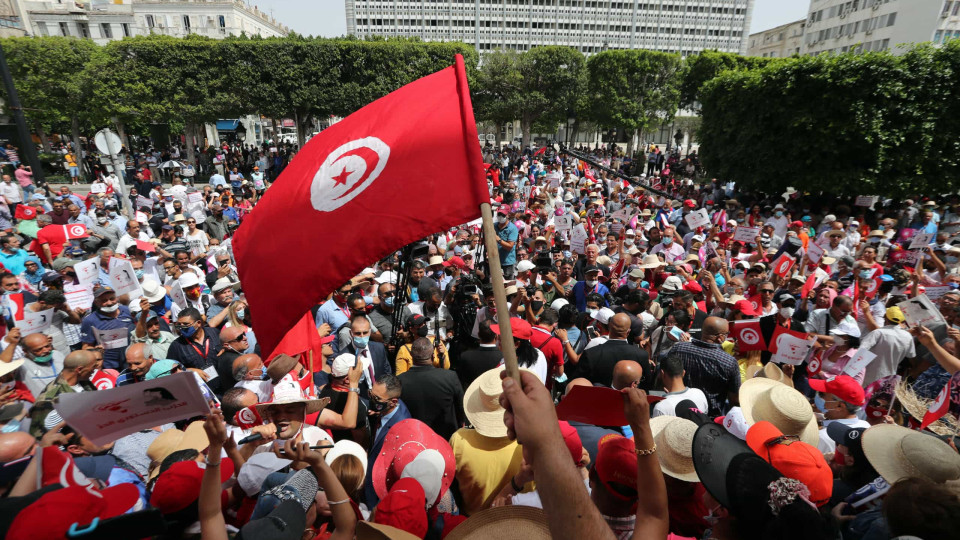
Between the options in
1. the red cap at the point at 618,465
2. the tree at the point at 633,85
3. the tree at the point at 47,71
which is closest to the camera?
the red cap at the point at 618,465

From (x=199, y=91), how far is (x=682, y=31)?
90.3 meters

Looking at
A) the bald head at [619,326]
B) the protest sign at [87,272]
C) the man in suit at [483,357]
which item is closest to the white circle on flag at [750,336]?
the bald head at [619,326]

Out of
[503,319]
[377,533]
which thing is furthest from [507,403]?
[377,533]

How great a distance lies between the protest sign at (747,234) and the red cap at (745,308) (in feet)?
11.6

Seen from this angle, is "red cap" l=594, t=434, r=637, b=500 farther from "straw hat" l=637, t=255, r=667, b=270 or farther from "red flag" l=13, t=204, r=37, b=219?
"red flag" l=13, t=204, r=37, b=219

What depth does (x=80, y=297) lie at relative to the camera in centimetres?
576

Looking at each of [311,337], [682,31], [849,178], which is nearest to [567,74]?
[849,178]

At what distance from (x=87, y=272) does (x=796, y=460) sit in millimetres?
7932

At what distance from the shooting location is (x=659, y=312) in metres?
5.91

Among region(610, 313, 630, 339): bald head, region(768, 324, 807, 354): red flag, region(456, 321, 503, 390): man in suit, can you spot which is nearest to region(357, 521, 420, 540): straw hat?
region(456, 321, 503, 390): man in suit

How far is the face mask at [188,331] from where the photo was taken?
494 centimetres

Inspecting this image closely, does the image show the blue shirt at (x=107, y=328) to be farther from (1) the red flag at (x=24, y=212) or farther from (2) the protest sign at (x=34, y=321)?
(1) the red flag at (x=24, y=212)

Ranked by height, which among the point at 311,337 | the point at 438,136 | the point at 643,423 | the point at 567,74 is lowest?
the point at 311,337

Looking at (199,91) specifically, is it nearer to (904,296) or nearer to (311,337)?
(311,337)
